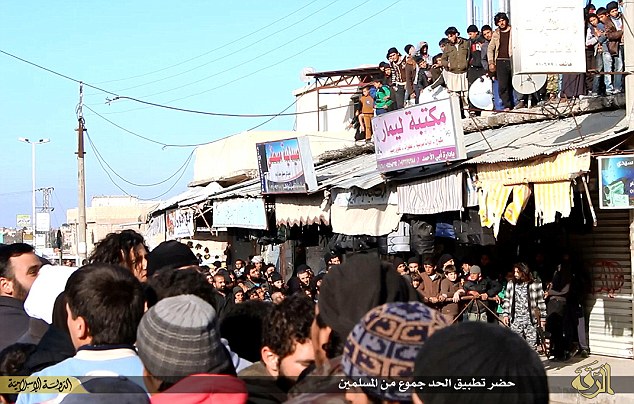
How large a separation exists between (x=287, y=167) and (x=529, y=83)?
17.2 ft

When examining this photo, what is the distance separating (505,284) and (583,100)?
117 inches

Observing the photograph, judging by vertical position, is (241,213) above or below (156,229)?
above

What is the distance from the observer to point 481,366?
2.05m

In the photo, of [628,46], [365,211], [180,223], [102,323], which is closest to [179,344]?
[102,323]

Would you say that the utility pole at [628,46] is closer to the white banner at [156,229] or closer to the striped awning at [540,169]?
the striped awning at [540,169]

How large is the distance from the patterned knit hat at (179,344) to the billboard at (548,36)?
8.41 meters

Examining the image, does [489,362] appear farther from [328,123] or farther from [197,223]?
[328,123]

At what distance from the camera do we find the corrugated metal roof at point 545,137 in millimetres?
10492

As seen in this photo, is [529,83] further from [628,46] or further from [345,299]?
[345,299]

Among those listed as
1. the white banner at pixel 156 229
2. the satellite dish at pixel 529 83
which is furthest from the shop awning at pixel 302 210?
the white banner at pixel 156 229

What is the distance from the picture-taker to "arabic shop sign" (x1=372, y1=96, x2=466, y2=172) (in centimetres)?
1159

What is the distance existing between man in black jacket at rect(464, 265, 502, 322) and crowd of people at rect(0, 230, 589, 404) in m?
7.49

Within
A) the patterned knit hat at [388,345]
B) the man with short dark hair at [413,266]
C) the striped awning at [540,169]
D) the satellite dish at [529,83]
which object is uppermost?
the satellite dish at [529,83]

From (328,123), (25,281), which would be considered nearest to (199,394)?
(25,281)
